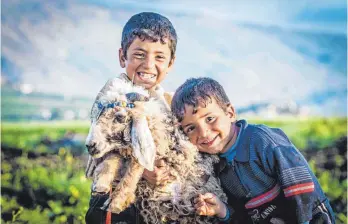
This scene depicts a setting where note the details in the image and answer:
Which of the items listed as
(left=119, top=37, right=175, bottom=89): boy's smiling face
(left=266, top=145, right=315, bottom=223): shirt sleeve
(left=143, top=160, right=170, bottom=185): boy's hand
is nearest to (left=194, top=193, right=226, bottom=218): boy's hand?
(left=143, top=160, right=170, bottom=185): boy's hand

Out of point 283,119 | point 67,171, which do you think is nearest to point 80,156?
point 67,171

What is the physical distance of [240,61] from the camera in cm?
713

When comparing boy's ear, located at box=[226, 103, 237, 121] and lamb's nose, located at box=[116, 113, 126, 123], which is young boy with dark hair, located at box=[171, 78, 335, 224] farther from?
lamb's nose, located at box=[116, 113, 126, 123]

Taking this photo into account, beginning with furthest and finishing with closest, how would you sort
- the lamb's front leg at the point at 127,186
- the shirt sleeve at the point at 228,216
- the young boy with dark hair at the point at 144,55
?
the young boy with dark hair at the point at 144,55 < the shirt sleeve at the point at 228,216 < the lamb's front leg at the point at 127,186

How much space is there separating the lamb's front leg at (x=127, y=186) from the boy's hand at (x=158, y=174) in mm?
107

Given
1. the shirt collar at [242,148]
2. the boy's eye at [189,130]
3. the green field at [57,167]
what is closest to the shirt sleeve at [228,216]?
the shirt collar at [242,148]

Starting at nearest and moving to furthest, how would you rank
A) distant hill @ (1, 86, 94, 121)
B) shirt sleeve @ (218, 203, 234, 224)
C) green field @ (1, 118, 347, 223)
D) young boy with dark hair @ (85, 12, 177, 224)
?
shirt sleeve @ (218, 203, 234, 224) → young boy with dark hair @ (85, 12, 177, 224) → green field @ (1, 118, 347, 223) → distant hill @ (1, 86, 94, 121)

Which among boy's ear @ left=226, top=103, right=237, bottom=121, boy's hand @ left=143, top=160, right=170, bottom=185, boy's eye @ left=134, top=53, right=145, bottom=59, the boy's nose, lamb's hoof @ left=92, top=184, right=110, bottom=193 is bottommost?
lamb's hoof @ left=92, top=184, right=110, bottom=193

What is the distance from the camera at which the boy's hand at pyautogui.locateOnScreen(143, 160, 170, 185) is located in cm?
262

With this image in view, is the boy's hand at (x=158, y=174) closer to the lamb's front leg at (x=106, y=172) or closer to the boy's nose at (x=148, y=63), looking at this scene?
the lamb's front leg at (x=106, y=172)

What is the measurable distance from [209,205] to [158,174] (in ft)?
1.01

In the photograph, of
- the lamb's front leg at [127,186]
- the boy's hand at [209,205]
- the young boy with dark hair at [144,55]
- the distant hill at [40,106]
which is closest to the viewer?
the lamb's front leg at [127,186]

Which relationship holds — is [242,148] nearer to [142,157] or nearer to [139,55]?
[142,157]

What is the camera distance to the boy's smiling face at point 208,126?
8.68ft
